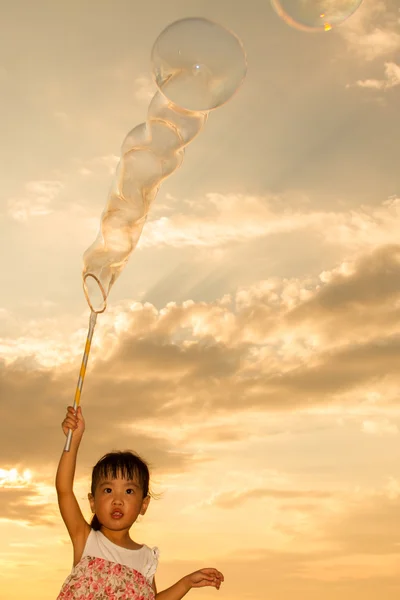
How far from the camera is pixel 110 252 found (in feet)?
26.0

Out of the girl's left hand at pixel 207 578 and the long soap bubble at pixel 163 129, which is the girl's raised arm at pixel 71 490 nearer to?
the long soap bubble at pixel 163 129

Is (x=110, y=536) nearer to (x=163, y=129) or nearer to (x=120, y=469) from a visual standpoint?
(x=120, y=469)

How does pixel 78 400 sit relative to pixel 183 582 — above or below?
above

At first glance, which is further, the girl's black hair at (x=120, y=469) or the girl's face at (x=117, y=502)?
the girl's black hair at (x=120, y=469)

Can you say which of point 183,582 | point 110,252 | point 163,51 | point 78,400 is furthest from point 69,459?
point 163,51

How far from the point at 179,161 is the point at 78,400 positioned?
3.04 metres

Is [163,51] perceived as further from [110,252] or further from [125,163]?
[110,252]

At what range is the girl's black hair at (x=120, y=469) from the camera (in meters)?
7.32

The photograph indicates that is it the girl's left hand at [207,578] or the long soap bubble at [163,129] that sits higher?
the long soap bubble at [163,129]

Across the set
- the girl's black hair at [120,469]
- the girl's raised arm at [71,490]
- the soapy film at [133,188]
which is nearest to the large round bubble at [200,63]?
the soapy film at [133,188]

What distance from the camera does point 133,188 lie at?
320 inches

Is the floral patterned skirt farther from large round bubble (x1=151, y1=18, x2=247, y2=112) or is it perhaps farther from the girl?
large round bubble (x1=151, y1=18, x2=247, y2=112)

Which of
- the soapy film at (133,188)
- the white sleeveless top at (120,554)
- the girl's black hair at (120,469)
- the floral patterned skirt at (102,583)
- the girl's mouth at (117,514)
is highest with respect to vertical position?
the soapy film at (133,188)

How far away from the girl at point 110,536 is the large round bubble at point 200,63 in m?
4.05
